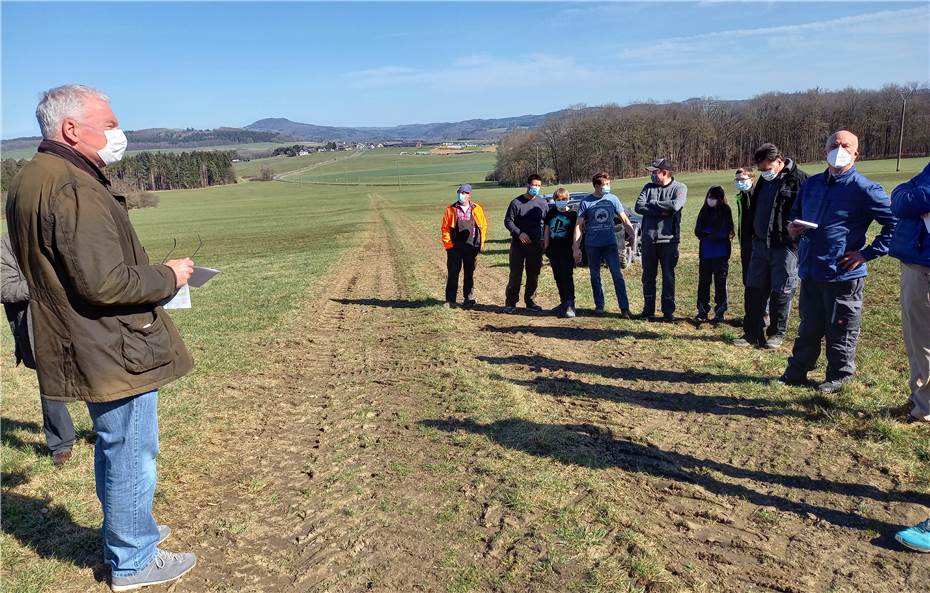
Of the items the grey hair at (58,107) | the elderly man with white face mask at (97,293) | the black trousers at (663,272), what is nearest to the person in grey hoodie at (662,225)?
the black trousers at (663,272)

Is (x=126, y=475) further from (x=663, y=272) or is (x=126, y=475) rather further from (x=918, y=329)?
(x=663, y=272)

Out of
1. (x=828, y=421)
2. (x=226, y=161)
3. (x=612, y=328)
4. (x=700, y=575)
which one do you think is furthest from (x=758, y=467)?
(x=226, y=161)

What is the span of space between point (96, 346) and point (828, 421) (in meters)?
5.14

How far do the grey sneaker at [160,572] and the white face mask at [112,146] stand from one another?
7.06ft

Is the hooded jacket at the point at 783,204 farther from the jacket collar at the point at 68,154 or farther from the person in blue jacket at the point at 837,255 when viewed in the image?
the jacket collar at the point at 68,154

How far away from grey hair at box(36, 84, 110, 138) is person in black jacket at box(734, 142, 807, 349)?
6.49m

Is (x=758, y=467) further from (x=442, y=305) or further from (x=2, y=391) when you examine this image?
(x=2, y=391)

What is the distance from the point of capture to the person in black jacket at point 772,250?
21.7 ft

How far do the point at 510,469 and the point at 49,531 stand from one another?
3076mm

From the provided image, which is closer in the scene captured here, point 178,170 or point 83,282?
point 83,282

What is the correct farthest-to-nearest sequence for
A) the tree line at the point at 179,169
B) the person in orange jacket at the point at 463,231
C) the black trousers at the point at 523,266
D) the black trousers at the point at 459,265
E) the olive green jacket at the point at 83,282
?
the tree line at the point at 179,169 → the black trousers at the point at 459,265 → the person in orange jacket at the point at 463,231 → the black trousers at the point at 523,266 → the olive green jacket at the point at 83,282

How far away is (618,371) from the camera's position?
20.8 ft

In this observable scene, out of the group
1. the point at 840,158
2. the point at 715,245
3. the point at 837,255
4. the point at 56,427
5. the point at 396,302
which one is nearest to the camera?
the point at 56,427

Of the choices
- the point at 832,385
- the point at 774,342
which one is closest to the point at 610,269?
the point at 774,342
